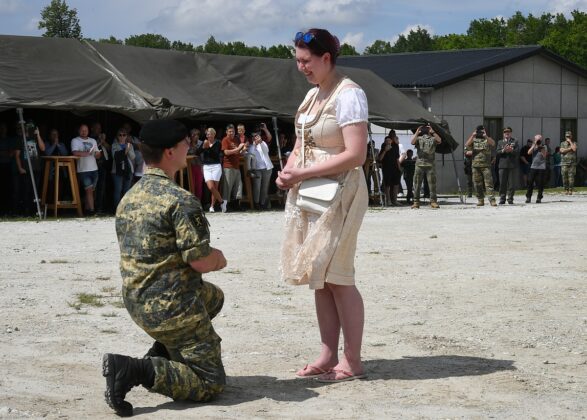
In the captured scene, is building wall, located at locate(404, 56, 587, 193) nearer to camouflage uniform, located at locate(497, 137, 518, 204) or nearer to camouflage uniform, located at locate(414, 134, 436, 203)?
camouflage uniform, located at locate(497, 137, 518, 204)

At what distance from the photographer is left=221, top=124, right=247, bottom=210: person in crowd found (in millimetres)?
22547

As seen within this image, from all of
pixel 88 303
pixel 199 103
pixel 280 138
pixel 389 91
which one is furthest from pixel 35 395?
pixel 389 91

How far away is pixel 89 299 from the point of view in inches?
374

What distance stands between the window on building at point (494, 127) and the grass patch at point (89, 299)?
106 ft

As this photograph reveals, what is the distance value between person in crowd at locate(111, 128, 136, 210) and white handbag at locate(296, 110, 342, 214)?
50.4 feet

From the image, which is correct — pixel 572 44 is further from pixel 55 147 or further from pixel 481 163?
pixel 55 147

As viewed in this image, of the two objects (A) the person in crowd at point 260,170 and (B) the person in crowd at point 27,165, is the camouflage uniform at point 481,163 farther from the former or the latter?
(B) the person in crowd at point 27,165

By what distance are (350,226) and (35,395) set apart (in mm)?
1955

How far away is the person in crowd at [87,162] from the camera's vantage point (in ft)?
68.4

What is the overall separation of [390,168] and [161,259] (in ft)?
67.9

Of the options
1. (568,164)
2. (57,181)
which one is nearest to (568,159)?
(568,164)

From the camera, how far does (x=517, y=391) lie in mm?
6301

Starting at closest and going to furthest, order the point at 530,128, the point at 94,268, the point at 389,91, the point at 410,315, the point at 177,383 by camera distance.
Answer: the point at 177,383, the point at 410,315, the point at 94,268, the point at 389,91, the point at 530,128

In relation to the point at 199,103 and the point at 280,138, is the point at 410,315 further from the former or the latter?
the point at 280,138
